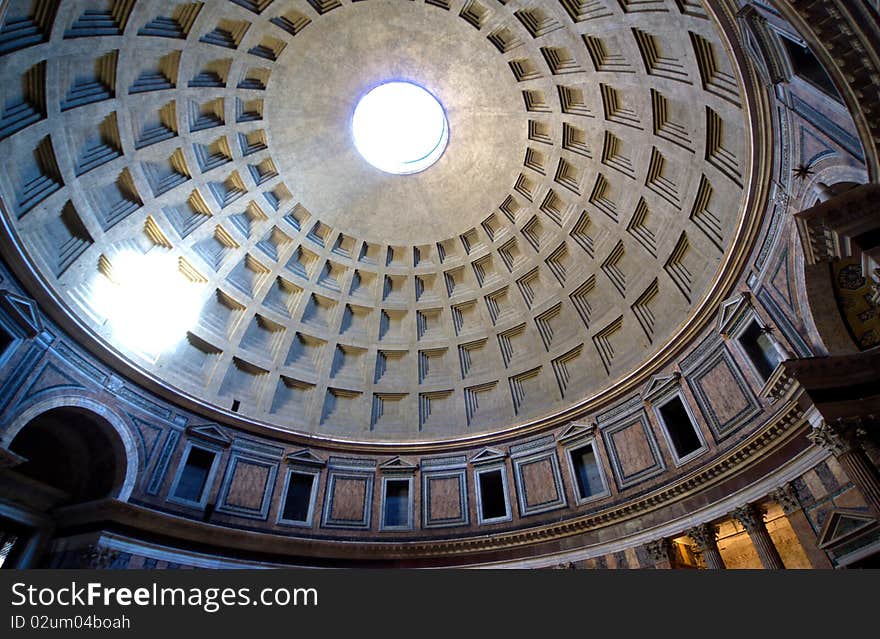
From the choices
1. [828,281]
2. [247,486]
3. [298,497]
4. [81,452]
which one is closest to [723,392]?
[828,281]

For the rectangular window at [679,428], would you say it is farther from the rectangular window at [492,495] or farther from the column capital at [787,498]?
the rectangular window at [492,495]

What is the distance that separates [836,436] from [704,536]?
187 inches

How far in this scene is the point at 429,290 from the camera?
2375 cm

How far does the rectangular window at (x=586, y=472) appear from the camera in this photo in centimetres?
1738

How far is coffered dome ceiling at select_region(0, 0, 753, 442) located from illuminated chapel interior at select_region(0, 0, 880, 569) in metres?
0.11

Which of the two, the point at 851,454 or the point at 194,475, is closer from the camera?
the point at 851,454

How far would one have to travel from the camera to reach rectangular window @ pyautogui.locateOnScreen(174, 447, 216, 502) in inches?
664

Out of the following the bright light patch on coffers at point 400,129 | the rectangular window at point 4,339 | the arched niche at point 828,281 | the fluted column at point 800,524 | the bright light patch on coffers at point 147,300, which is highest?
the bright light patch on coffers at point 400,129

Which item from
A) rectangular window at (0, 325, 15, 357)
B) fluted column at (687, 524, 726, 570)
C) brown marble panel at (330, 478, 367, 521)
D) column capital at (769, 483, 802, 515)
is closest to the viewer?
column capital at (769, 483, 802, 515)

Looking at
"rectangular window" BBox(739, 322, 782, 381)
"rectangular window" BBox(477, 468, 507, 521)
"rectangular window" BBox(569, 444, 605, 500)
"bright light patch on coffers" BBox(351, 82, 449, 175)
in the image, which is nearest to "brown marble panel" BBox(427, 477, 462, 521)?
"rectangular window" BBox(477, 468, 507, 521)

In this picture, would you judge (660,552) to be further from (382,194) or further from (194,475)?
(382,194)

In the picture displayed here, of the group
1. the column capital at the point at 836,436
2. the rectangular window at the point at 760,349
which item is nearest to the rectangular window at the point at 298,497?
the rectangular window at the point at 760,349

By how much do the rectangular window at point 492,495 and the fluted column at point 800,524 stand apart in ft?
29.5

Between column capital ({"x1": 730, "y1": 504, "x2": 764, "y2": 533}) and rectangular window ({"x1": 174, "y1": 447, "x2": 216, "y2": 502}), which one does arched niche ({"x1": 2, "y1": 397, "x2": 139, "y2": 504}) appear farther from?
column capital ({"x1": 730, "y1": 504, "x2": 764, "y2": 533})
